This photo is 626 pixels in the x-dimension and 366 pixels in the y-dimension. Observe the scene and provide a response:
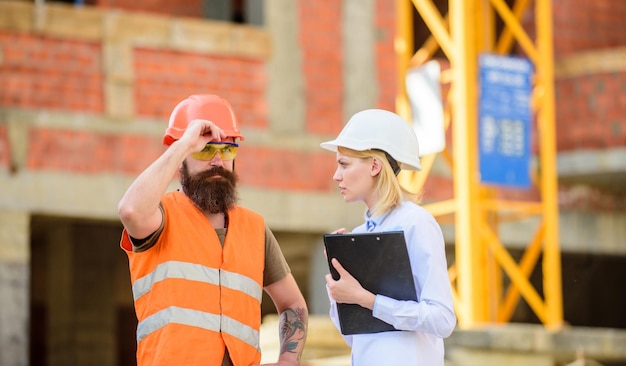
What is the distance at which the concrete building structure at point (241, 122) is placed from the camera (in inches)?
520

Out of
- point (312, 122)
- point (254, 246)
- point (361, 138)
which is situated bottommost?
point (254, 246)

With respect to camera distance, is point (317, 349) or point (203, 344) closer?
point (203, 344)

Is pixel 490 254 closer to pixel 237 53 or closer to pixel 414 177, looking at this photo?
pixel 414 177

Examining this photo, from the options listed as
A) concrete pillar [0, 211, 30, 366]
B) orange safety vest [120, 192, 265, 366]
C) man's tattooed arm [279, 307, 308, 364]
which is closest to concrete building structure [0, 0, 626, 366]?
concrete pillar [0, 211, 30, 366]

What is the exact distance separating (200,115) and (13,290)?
308 inches

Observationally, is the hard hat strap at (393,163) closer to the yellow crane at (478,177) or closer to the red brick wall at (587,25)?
the yellow crane at (478,177)

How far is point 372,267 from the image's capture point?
5.23 metres

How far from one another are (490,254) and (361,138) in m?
10.5

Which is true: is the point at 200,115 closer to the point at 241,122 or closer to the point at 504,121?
the point at 241,122

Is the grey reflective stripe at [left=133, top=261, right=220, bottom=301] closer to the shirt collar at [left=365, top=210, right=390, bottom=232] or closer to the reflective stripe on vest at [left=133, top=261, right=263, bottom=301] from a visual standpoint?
the reflective stripe on vest at [left=133, top=261, right=263, bottom=301]

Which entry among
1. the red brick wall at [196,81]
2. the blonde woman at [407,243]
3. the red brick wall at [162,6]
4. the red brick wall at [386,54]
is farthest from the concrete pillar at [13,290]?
the blonde woman at [407,243]

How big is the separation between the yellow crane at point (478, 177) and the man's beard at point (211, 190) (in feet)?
32.0

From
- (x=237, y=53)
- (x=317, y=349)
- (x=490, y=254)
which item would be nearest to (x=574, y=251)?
(x=490, y=254)

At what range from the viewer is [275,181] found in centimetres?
1430
